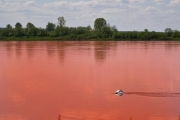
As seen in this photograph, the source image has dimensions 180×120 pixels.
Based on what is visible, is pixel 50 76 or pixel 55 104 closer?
pixel 55 104

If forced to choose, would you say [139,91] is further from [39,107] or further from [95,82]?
[39,107]

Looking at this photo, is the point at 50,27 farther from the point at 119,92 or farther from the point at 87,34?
the point at 119,92

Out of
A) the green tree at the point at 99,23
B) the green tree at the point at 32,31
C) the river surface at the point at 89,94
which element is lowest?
the river surface at the point at 89,94

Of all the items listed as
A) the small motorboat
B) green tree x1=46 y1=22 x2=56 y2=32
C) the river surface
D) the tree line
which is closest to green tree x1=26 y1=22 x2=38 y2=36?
the tree line

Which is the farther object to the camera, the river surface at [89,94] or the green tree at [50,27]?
the green tree at [50,27]

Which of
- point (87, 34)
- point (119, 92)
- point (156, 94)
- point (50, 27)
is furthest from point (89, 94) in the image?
point (50, 27)

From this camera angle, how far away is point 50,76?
9344 millimetres

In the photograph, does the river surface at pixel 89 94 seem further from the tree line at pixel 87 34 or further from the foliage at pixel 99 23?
the foliage at pixel 99 23

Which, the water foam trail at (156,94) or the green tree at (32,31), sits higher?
the green tree at (32,31)

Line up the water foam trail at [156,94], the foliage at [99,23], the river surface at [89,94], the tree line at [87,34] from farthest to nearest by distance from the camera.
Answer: the foliage at [99,23]
the tree line at [87,34]
the water foam trail at [156,94]
the river surface at [89,94]

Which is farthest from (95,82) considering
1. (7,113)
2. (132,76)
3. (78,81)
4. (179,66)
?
(179,66)

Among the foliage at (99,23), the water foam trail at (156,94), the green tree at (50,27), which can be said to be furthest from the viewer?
the green tree at (50,27)

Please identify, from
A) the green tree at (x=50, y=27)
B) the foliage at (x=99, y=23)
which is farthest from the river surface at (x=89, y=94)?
the green tree at (x=50, y=27)

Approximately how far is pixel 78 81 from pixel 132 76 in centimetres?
170
